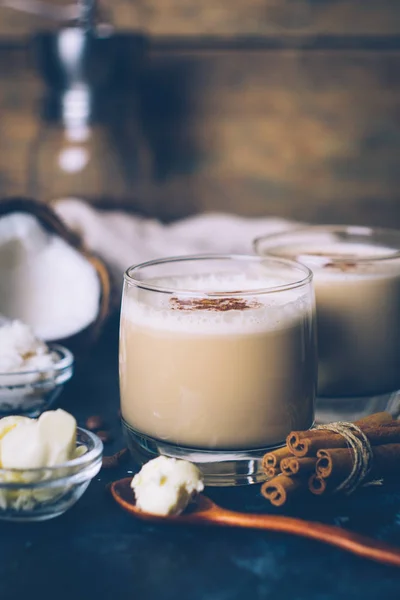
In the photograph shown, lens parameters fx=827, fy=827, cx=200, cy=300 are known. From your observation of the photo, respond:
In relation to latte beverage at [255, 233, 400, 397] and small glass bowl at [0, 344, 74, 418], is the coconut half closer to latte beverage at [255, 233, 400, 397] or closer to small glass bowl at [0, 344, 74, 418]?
small glass bowl at [0, 344, 74, 418]

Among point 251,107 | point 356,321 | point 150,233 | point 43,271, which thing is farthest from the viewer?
point 251,107

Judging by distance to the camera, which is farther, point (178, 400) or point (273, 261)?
point (273, 261)

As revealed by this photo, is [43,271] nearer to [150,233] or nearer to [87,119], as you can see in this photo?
[150,233]

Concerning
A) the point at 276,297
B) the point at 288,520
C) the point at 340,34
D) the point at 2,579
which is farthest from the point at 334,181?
the point at 2,579

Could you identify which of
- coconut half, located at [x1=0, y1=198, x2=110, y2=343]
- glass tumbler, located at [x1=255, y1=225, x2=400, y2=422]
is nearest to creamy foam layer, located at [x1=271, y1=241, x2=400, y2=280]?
glass tumbler, located at [x1=255, y1=225, x2=400, y2=422]

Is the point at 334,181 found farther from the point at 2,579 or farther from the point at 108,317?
the point at 2,579

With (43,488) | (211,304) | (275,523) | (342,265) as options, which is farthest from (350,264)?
(43,488)
